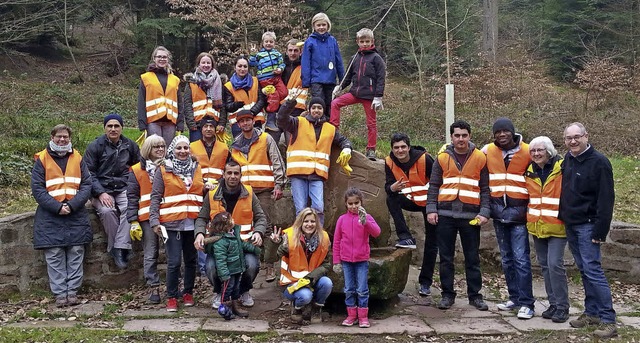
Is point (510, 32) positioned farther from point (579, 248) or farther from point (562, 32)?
point (579, 248)

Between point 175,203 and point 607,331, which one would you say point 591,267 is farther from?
point 175,203

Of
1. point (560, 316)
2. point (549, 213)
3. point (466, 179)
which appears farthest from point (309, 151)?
point (560, 316)

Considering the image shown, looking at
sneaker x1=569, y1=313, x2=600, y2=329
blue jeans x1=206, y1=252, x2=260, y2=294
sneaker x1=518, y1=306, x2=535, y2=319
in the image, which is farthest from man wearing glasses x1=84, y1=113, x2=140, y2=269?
sneaker x1=569, y1=313, x2=600, y2=329

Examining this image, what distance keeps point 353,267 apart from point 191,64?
16704 millimetres

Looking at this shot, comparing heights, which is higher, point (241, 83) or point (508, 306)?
point (241, 83)

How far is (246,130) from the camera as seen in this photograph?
758cm

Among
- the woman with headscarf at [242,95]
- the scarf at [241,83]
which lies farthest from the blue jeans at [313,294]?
the scarf at [241,83]

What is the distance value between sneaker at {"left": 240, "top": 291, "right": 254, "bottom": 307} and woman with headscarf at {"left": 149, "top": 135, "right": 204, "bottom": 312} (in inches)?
28.9

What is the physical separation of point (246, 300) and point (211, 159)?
5.78 ft

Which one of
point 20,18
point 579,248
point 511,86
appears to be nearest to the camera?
point 579,248

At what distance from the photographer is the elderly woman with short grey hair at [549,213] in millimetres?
6535

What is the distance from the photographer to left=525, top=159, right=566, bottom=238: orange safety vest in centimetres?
652

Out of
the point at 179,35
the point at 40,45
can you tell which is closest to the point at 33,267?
the point at 179,35

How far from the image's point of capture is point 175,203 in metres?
7.02
